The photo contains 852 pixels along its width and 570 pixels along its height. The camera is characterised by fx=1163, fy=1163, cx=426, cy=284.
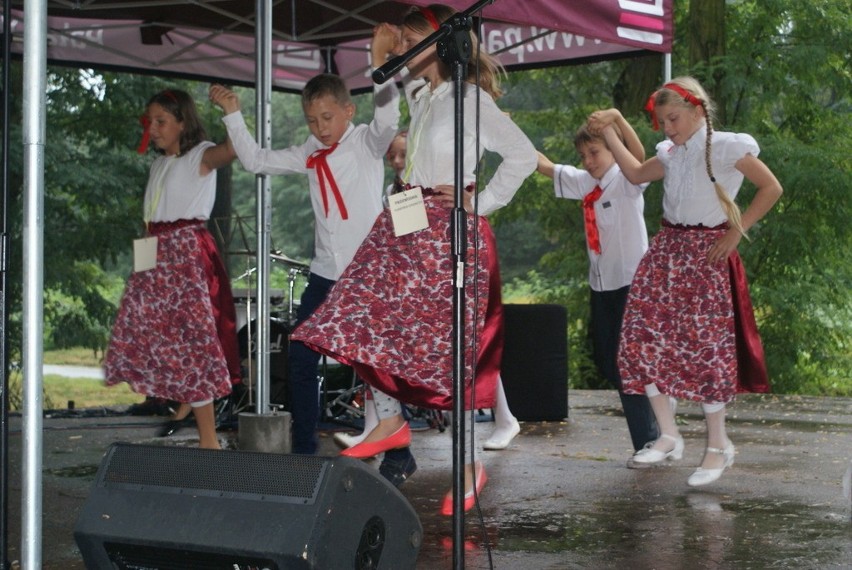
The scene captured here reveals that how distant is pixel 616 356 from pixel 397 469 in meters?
1.25

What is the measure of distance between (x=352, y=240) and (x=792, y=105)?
709 centimetres

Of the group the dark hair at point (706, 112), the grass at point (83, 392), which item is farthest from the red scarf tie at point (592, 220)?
the grass at point (83, 392)

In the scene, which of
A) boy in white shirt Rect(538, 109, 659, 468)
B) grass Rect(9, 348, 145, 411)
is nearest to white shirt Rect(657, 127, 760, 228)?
boy in white shirt Rect(538, 109, 659, 468)

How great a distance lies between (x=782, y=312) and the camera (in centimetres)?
982

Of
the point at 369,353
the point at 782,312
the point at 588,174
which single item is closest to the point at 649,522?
the point at 369,353

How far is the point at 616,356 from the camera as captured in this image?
16.6 feet

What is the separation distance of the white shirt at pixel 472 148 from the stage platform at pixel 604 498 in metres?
1.09

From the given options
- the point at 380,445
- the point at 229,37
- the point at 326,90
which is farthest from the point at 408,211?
the point at 229,37

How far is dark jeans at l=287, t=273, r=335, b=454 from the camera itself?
4.82m

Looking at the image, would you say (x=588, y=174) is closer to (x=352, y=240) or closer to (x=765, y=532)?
(x=352, y=240)

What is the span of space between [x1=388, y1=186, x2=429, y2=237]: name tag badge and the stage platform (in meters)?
0.90

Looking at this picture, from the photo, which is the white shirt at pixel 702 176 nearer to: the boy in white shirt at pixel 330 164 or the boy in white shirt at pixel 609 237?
the boy in white shirt at pixel 609 237

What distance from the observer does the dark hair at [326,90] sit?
4.67 m

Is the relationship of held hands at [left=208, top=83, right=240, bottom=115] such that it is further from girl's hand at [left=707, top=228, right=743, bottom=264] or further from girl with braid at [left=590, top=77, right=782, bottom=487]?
girl's hand at [left=707, top=228, right=743, bottom=264]
